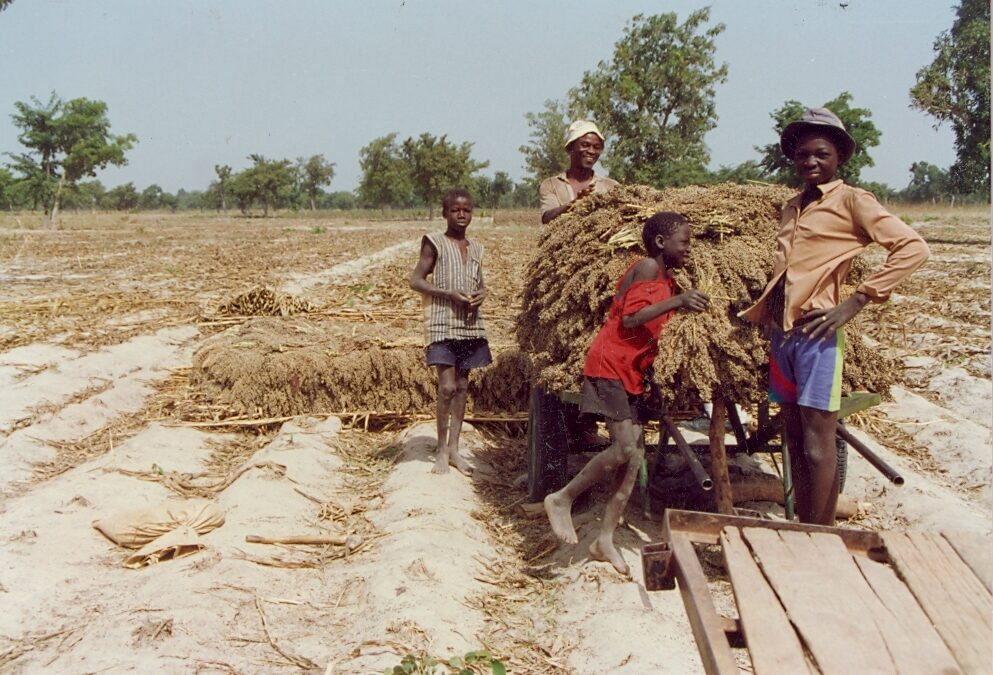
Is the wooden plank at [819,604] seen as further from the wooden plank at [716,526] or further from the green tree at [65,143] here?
the green tree at [65,143]

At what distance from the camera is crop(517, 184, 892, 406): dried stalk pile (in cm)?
391

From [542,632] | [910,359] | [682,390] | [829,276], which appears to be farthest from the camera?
[910,359]

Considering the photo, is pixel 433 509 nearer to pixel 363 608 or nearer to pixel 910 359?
pixel 363 608

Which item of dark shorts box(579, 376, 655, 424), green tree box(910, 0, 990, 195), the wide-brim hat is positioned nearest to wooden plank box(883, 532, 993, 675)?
dark shorts box(579, 376, 655, 424)

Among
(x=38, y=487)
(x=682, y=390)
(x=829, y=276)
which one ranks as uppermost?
(x=829, y=276)

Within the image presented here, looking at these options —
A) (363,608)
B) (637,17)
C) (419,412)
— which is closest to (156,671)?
(363,608)

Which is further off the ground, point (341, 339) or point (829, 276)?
point (829, 276)

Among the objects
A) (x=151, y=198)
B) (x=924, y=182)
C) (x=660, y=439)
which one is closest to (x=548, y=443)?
(x=660, y=439)

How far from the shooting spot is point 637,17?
33.4m

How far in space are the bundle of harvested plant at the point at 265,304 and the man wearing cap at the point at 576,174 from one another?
5.53 metres

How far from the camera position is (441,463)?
555 cm

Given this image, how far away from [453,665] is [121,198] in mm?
89489

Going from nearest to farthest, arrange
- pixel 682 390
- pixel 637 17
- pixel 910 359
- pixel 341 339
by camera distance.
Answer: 1. pixel 682 390
2. pixel 341 339
3. pixel 910 359
4. pixel 637 17

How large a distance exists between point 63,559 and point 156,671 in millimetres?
1441
